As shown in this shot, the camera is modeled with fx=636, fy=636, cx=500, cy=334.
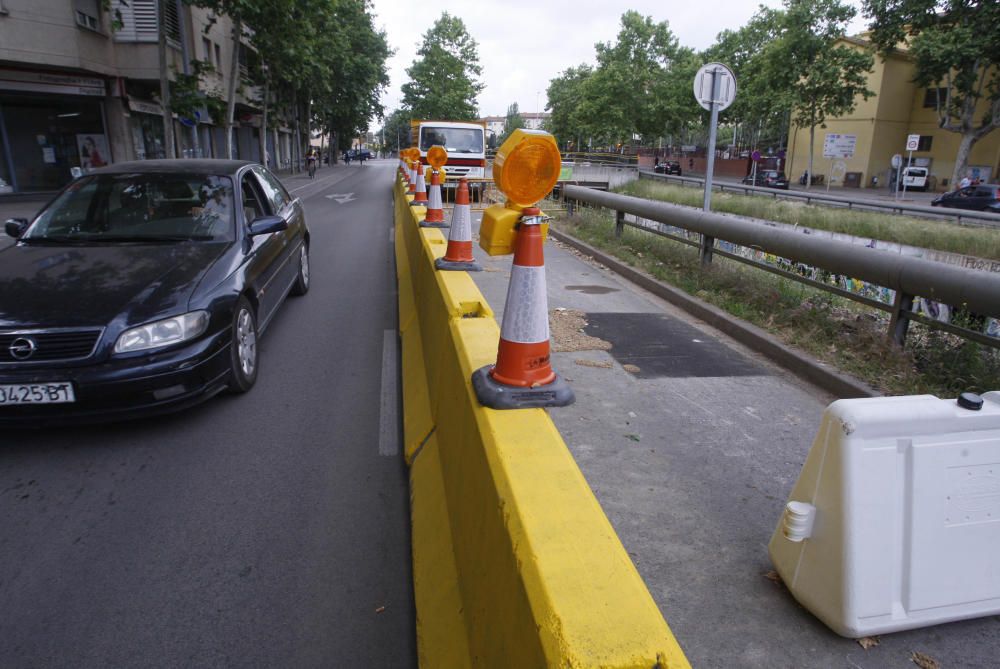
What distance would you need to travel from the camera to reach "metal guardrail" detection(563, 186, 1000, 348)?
413 centimetres

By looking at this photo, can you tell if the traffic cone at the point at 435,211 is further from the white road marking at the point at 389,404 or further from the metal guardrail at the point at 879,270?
the metal guardrail at the point at 879,270

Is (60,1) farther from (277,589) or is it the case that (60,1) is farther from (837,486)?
(837,486)

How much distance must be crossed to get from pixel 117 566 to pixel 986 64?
46.2 m

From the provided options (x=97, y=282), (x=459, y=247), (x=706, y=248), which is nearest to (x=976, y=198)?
(x=706, y=248)

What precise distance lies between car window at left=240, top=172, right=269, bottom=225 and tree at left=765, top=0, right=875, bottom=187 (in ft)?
145

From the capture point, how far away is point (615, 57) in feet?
225

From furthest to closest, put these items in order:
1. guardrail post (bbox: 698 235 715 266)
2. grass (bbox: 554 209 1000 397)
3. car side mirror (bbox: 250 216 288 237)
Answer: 1. guardrail post (bbox: 698 235 715 266)
2. car side mirror (bbox: 250 216 288 237)
3. grass (bbox: 554 209 1000 397)

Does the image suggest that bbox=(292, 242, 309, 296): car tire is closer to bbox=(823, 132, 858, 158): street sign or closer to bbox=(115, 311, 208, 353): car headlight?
bbox=(115, 311, 208, 353): car headlight

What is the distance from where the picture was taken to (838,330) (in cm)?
532

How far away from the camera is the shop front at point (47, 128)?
1883 cm

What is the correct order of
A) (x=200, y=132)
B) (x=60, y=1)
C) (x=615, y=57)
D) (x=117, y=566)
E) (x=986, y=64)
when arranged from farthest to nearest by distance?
(x=615, y=57)
(x=986, y=64)
(x=200, y=132)
(x=60, y=1)
(x=117, y=566)

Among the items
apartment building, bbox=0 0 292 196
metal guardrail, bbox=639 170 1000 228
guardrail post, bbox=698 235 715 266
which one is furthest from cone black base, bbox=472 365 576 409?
metal guardrail, bbox=639 170 1000 228

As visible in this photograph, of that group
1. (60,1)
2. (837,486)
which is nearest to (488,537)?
(837,486)

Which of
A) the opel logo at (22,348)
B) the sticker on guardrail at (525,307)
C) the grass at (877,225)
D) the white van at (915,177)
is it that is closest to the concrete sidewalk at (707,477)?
the sticker on guardrail at (525,307)
